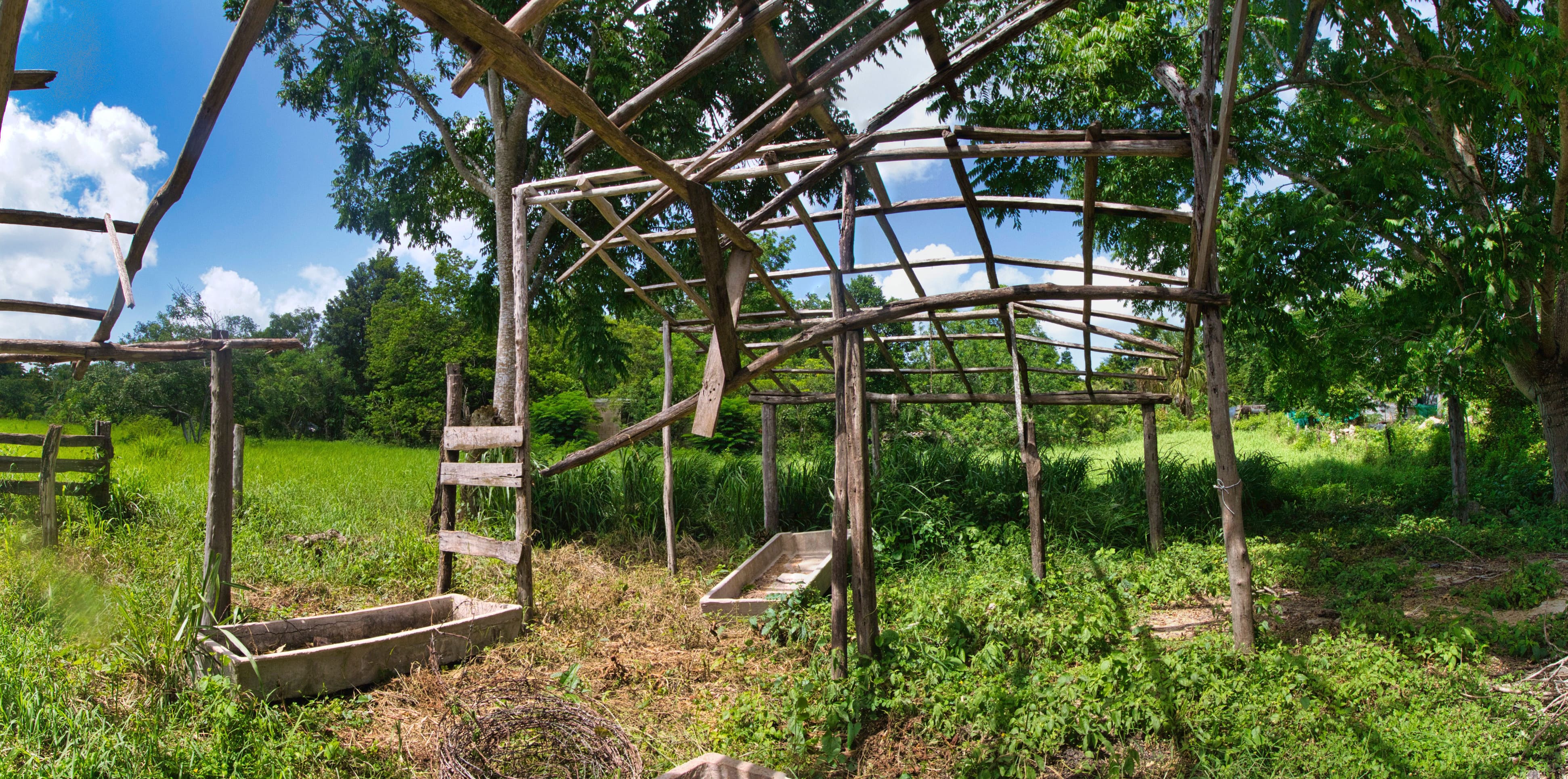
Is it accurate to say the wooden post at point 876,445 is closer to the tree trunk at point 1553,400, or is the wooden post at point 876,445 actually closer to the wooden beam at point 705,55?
the wooden beam at point 705,55

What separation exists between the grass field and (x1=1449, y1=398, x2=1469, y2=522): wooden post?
1.28 ft

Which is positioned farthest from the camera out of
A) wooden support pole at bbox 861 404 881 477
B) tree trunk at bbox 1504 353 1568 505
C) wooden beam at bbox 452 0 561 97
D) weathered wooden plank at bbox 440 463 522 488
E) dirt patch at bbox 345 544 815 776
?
wooden support pole at bbox 861 404 881 477

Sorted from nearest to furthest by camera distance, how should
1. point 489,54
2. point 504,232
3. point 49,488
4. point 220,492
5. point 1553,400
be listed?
point 489,54 < point 220,492 < point 49,488 < point 1553,400 < point 504,232

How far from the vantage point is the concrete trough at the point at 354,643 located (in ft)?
14.2

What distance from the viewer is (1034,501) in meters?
6.87

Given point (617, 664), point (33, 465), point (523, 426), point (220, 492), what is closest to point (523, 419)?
point (523, 426)

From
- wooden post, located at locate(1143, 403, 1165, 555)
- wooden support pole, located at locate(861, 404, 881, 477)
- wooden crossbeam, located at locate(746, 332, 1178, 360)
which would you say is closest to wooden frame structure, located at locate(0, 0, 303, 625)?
wooden crossbeam, located at locate(746, 332, 1178, 360)

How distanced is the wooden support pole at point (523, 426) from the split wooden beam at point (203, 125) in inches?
97.0

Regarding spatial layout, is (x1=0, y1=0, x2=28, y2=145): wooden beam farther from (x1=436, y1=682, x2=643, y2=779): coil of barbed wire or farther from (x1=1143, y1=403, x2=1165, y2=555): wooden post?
(x1=1143, y1=403, x2=1165, y2=555): wooden post

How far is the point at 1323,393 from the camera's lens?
9250 mm

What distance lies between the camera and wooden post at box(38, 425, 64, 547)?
284 inches

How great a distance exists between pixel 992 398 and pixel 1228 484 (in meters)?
3.85

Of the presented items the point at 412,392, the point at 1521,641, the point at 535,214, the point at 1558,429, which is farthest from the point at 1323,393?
the point at 412,392

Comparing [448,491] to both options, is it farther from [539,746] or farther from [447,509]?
[539,746]
